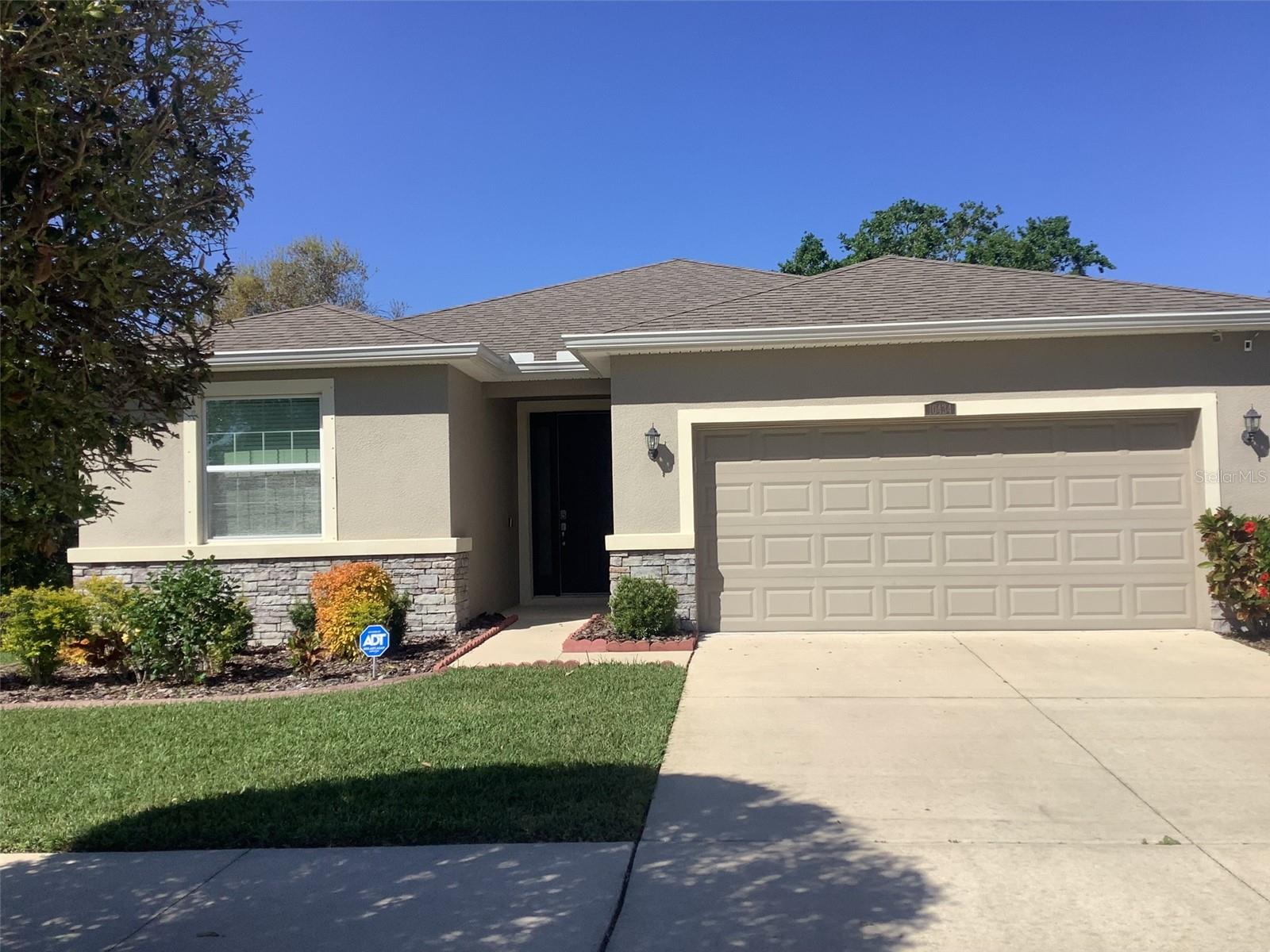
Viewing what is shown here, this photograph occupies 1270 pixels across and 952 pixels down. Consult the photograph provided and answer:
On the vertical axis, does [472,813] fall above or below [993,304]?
below

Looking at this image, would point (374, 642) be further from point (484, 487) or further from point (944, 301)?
point (944, 301)

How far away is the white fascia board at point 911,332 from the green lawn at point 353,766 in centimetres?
358

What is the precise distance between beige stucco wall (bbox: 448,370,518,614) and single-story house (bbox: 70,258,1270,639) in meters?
0.11

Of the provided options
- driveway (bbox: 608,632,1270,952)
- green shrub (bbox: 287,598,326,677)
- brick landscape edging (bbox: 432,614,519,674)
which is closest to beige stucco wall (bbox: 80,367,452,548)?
green shrub (bbox: 287,598,326,677)

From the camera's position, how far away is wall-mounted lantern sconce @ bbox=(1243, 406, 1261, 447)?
9977 mm

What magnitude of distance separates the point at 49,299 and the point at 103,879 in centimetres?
296

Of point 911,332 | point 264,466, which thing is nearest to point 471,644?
point 264,466

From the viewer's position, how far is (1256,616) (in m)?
9.70

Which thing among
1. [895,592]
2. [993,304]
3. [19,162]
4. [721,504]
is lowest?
[895,592]

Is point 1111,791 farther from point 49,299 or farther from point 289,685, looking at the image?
point 289,685

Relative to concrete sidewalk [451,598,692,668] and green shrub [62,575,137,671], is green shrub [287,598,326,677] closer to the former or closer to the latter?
concrete sidewalk [451,598,692,668]

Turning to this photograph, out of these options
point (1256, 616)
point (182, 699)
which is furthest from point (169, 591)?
point (1256, 616)

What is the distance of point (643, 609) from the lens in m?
9.96

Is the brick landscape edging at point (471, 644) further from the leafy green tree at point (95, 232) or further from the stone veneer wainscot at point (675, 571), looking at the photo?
the leafy green tree at point (95, 232)
